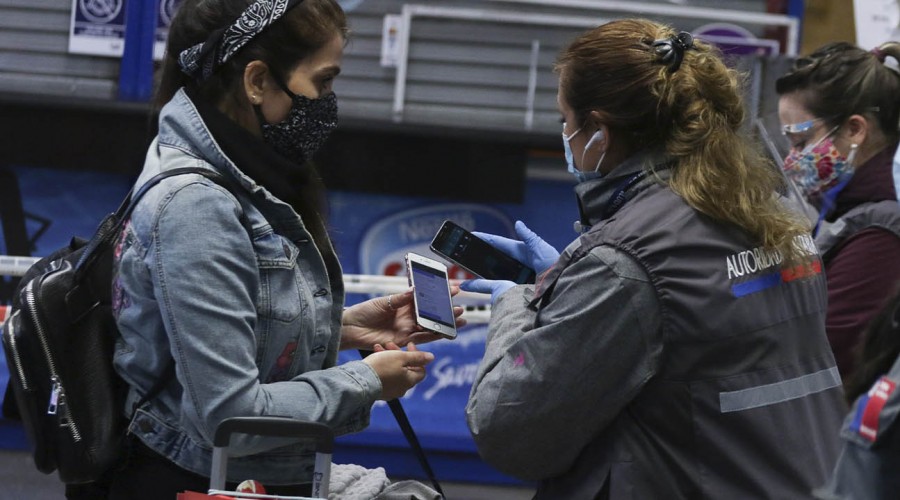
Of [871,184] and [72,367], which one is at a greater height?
[871,184]

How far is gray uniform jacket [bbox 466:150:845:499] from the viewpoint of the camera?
7.32 ft

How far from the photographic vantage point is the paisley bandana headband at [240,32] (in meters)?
2.41

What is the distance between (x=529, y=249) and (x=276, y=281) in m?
0.86

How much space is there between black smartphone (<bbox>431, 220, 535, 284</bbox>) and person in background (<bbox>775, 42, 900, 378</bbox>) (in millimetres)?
1105

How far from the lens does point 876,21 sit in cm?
535

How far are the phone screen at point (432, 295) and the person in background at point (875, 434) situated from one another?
1.20 m

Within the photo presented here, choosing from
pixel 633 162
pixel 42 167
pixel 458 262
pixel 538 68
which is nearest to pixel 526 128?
pixel 538 68

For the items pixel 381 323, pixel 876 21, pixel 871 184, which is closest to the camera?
pixel 381 323

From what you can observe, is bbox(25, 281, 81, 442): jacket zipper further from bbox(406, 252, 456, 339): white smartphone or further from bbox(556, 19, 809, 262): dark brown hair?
bbox(556, 19, 809, 262): dark brown hair

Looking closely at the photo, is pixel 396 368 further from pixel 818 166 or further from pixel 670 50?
pixel 818 166

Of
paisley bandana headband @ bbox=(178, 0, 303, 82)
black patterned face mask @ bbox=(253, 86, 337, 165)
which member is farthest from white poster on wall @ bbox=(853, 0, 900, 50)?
paisley bandana headband @ bbox=(178, 0, 303, 82)

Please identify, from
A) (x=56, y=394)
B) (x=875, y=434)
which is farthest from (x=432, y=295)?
(x=875, y=434)

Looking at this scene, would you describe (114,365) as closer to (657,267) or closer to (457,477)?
(657,267)

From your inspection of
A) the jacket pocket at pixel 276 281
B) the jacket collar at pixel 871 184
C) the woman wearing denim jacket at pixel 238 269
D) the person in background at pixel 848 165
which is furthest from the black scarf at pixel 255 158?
the jacket collar at pixel 871 184
